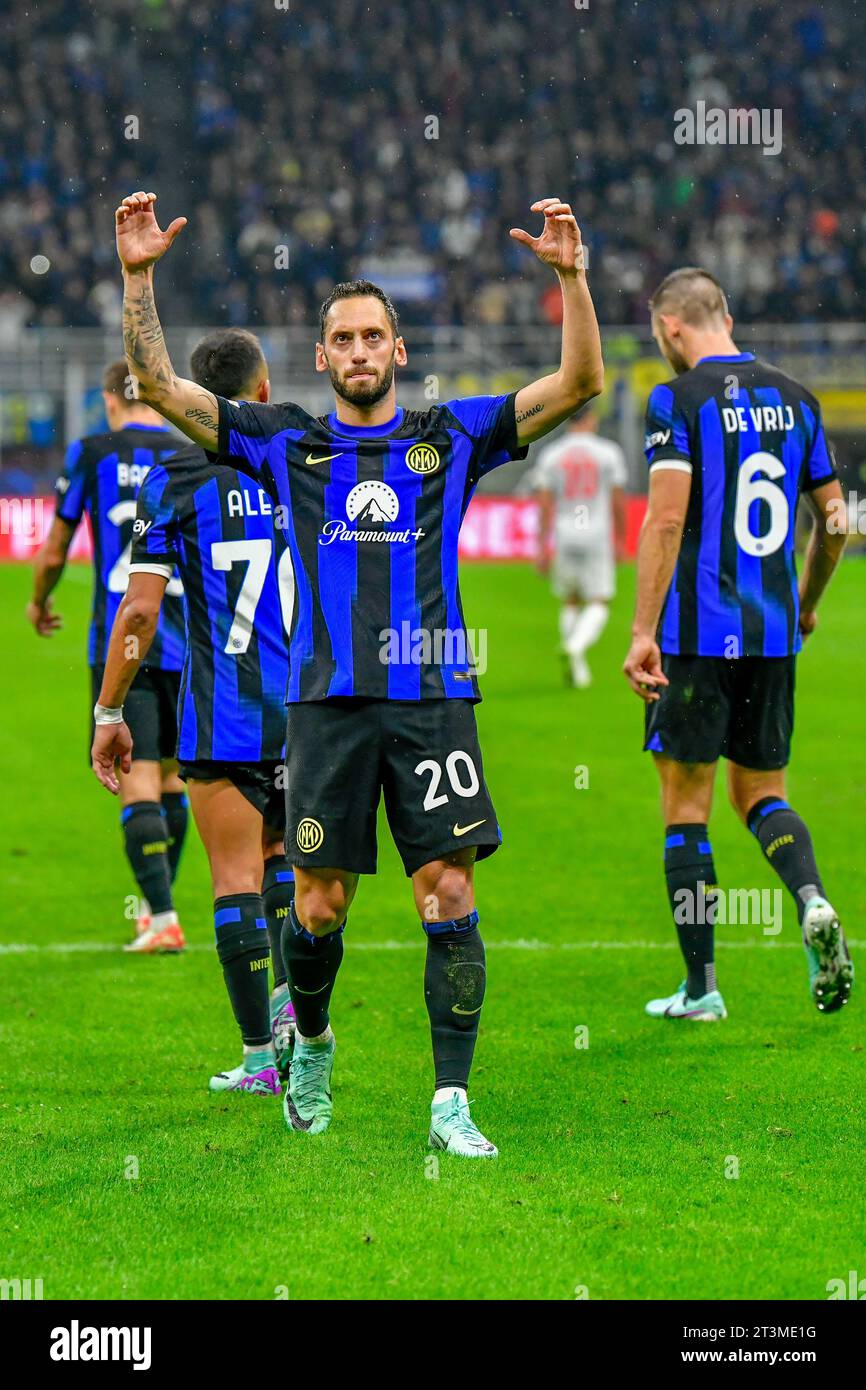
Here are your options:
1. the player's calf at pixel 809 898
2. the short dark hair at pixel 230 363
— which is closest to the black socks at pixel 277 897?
the short dark hair at pixel 230 363

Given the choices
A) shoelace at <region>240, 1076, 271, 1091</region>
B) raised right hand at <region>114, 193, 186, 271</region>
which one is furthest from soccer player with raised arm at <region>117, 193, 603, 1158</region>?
shoelace at <region>240, 1076, 271, 1091</region>

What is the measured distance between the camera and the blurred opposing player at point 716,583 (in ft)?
18.0

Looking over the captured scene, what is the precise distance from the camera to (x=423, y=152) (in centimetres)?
3052

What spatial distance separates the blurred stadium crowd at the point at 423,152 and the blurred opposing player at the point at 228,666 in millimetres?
22168

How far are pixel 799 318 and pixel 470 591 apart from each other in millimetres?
10930

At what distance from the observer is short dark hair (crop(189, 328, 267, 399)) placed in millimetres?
4906

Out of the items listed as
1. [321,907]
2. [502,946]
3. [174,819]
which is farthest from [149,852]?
[321,907]

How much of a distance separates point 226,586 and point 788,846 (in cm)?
190

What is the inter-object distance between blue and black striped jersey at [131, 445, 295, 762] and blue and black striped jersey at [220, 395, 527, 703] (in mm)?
757

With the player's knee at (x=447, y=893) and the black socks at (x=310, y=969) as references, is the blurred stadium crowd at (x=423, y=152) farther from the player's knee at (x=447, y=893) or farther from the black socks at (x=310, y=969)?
the player's knee at (x=447, y=893)

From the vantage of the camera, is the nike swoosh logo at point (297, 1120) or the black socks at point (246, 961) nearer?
the nike swoosh logo at point (297, 1120)

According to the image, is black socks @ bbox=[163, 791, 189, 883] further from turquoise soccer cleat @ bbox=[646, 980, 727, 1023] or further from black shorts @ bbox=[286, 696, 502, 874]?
black shorts @ bbox=[286, 696, 502, 874]

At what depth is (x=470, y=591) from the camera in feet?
62.4
